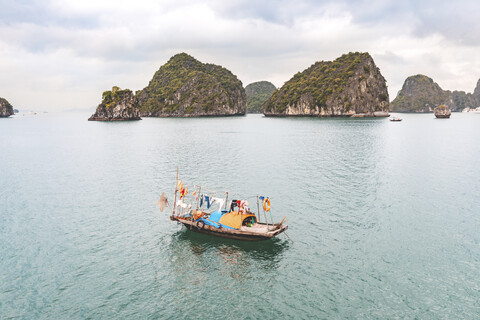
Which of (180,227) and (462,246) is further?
(180,227)

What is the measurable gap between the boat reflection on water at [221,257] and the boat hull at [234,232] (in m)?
0.52

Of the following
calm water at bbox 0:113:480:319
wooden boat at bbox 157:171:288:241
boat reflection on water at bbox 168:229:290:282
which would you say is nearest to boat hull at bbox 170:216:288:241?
wooden boat at bbox 157:171:288:241

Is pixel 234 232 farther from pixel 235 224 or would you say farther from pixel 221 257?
pixel 221 257

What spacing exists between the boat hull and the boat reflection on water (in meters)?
0.52

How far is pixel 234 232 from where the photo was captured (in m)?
27.0

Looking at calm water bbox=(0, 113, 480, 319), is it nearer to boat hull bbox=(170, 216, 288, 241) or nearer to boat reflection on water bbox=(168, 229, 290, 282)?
boat reflection on water bbox=(168, 229, 290, 282)

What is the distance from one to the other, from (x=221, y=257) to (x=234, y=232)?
109 inches

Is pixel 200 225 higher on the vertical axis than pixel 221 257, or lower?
higher

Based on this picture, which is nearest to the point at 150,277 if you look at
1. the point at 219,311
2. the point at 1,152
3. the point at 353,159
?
the point at 219,311

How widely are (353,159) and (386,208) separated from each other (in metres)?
30.4

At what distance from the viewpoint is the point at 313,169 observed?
54.8m

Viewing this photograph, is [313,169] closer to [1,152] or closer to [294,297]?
[294,297]

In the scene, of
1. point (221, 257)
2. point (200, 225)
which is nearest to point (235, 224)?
point (200, 225)

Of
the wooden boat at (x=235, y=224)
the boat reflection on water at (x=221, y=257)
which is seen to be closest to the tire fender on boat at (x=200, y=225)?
the wooden boat at (x=235, y=224)
